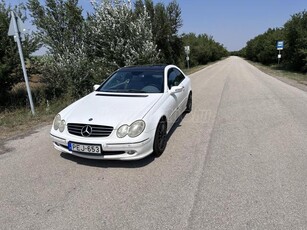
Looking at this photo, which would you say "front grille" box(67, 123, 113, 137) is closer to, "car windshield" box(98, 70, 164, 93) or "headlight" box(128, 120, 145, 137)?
"headlight" box(128, 120, 145, 137)

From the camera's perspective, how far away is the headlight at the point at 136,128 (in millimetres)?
3619

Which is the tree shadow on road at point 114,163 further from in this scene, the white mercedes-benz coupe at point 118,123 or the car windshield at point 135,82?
the car windshield at point 135,82

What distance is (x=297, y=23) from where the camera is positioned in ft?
81.7

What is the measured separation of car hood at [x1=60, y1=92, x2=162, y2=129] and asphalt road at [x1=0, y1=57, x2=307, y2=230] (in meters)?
0.76

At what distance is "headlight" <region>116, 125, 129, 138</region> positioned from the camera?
3596 millimetres

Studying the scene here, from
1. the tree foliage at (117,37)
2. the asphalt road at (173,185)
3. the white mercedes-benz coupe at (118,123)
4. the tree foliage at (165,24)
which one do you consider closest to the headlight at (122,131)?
the white mercedes-benz coupe at (118,123)

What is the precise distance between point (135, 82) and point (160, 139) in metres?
1.54

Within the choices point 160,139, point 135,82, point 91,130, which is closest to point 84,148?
point 91,130

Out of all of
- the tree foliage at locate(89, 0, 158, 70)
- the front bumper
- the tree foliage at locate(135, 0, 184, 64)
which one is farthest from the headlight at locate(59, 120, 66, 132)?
the tree foliage at locate(135, 0, 184, 64)

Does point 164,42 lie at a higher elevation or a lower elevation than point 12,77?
higher

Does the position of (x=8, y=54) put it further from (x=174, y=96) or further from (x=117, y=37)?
(x=174, y=96)

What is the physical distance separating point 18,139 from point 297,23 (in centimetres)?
2771

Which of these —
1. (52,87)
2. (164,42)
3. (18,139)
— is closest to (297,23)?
(164,42)

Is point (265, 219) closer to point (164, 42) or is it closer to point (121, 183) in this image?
point (121, 183)
